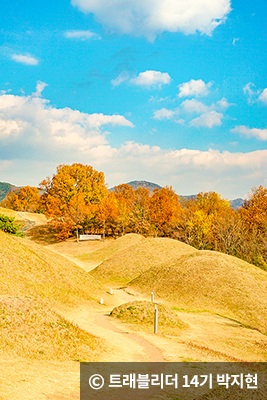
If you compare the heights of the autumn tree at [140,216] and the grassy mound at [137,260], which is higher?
the autumn tree at [140,216]

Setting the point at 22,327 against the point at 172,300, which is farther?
the point at 172,300

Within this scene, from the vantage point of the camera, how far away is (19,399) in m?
8.38

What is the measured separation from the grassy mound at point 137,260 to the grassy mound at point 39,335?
2558 centimetres

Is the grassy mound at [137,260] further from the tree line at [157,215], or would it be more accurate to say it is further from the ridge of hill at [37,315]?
the ridge of hill at [37,315]

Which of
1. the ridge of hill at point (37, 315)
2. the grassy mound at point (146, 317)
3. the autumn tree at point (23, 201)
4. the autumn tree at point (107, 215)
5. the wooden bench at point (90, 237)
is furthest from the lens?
the autumn tree at point (23, 201)

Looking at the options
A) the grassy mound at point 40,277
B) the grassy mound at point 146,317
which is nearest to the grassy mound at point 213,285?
the grassy mound at point 146,317

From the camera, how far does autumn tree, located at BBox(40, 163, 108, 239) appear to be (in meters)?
78.6

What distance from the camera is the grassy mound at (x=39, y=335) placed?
12.9 meters

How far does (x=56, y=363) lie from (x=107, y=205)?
68.5 metres

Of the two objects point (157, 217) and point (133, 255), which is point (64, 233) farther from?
point (133, 255)

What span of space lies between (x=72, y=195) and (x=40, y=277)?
63.3 metres

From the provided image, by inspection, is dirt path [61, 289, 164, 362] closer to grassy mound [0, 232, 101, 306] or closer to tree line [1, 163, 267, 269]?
grassy mound [0, 232, 101, 306]

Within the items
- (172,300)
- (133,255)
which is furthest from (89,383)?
(133,255)

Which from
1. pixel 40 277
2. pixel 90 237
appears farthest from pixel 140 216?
pixel 40 277
